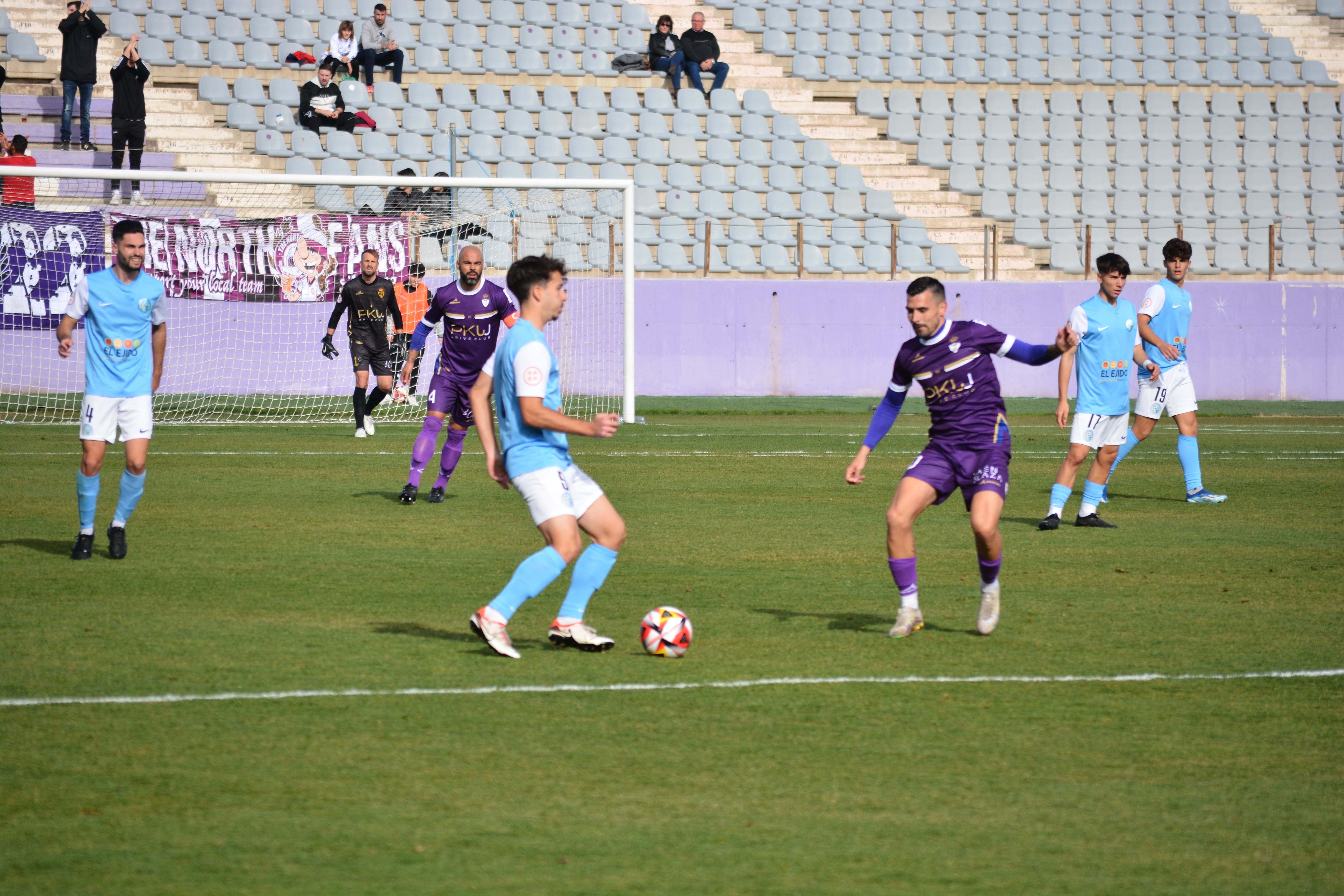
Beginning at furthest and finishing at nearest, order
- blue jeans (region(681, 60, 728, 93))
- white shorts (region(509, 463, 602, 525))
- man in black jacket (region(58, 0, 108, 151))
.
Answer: blue jeans (region(681, 60, 728, 93))
man in black jacket (region(58, 0, 108, 151))
white shorts (region(509, 463, 602, 525))

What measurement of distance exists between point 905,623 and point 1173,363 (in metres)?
6.81

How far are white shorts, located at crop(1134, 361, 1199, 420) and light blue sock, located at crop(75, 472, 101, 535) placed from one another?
876cm

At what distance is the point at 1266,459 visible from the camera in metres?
16.9

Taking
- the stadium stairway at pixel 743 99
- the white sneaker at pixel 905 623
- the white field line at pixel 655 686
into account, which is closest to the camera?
the white field line at pixel 655 686

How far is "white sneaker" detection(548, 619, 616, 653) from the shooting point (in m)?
6.83

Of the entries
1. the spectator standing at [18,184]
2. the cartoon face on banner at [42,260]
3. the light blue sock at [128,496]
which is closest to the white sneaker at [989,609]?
the light blue sock at [128,496]

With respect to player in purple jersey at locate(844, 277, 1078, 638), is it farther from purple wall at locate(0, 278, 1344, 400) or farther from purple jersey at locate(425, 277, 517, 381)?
purple wall at locate(0, 278, 1344, 400)

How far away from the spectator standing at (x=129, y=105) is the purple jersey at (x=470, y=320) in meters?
12.1

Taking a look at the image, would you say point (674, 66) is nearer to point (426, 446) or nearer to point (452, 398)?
point (452, 398)

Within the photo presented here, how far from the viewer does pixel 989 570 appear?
7336mm

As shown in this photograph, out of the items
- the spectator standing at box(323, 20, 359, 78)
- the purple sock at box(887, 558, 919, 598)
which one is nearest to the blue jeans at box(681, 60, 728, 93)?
the spectator standing at box(323, 20, 359, 78)

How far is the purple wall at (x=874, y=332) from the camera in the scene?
80.7 feet

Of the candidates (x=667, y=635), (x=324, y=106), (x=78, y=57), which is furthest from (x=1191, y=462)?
(x=78, y=57)

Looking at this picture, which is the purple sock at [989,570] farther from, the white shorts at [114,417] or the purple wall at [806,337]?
the purple wall at [806,337]
